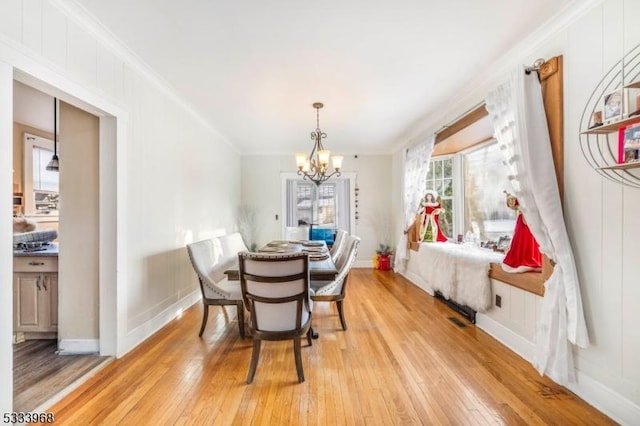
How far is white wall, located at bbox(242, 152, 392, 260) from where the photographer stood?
643cm

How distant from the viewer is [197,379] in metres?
2.11

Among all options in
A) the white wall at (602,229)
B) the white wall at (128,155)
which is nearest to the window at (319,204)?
the white wall at (128,155)

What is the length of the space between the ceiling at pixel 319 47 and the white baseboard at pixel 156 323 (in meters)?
2.45

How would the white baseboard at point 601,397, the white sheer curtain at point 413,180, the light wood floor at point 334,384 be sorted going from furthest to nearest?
the white sheer curtain at point 413,180 < the light wood floor at point 334,384 < the white baseboard at point 601,397

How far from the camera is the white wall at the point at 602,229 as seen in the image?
1617 millimetres

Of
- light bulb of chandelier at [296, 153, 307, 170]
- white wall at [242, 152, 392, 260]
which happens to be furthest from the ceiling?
white wall at [242, 152, 392, 260]

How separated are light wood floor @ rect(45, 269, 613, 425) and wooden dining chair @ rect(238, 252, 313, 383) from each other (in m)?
0.24

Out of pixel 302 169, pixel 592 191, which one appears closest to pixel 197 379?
pixel 302 169

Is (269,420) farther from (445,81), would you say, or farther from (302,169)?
(445,81)

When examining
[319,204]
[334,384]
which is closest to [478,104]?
[334,384]

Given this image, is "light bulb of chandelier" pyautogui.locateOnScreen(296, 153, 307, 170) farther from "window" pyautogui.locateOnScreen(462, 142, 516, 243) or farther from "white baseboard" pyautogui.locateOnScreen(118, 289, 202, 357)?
"window" pyautogui.locateOnScreen(462, 142, 516, 243)

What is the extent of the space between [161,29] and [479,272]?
3566mm

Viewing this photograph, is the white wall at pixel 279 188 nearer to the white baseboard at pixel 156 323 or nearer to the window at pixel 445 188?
the window at pixel 445 188

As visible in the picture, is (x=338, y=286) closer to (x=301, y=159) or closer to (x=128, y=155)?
(x=301, y=159)
